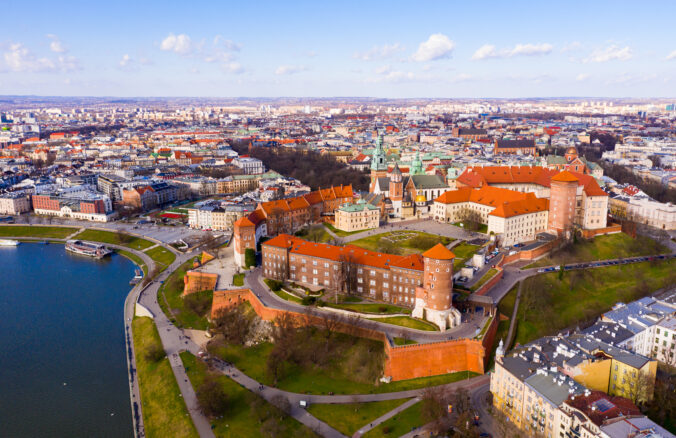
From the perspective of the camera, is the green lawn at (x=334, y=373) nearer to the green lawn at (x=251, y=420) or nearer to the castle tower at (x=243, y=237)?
the green lawn at (x=251, y=420)

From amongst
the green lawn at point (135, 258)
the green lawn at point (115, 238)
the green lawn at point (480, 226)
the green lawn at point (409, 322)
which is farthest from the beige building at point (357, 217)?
the green lawn at point (115, 238)

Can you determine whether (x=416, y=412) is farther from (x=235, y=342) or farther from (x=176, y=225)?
(x=176, y=225)

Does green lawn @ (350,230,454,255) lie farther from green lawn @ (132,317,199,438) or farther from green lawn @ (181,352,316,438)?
green lawn @ (132,317,199,438)

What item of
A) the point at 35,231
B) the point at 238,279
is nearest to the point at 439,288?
the point at 238,279

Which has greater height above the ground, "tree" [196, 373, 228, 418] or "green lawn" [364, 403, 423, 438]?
"tree" [196, 373, 228, 418]

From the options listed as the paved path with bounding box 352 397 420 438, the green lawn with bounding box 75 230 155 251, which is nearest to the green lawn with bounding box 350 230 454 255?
the paved path with bounding box 352 397 420 438

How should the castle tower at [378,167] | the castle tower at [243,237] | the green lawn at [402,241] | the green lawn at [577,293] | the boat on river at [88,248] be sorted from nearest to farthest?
1. the green lawn at [577,293]
2. the castle tower at [243,237]
3. the green lawn at [402,241]
4. the boat on river at [88,248]
5. the castle tower at [378,167]
